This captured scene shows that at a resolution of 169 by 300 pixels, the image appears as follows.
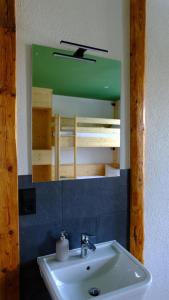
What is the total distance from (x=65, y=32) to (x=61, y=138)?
0.66 meters

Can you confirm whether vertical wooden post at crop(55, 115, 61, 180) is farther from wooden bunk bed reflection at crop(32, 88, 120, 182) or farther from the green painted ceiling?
the green painted ceiling

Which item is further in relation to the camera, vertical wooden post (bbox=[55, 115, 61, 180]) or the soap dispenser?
vertical wooden post (bbox=[55, 115, 61, 180])

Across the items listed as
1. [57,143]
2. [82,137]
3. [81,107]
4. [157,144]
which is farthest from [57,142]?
[157,144]

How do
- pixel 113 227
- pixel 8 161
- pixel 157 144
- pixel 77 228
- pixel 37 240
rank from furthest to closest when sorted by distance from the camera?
pixel 157 144 < pixel 113 227 < pixel 77 228 < pixel 37 240 < pixel 8 161

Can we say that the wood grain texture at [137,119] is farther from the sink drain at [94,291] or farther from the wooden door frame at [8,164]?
the wooden door frame at [8,164]

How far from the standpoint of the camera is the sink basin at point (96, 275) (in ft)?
3.44

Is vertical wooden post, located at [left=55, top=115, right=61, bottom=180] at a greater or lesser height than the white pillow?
greater

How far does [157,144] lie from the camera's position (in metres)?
1.65

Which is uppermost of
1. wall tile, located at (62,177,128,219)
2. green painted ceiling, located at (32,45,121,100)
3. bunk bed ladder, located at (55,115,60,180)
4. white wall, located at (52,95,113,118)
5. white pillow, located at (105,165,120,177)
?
green painted ceiling, located at (32,45,121,100)

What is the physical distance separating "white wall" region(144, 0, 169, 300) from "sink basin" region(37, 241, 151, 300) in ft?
1.50

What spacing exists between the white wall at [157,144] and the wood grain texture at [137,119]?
0.33 feet

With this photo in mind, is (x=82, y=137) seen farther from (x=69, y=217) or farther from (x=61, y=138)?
(x=69, y=217)

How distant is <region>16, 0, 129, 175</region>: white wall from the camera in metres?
1.22

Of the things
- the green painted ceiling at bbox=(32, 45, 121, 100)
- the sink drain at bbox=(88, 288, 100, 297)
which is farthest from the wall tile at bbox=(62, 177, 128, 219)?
the green painted ceiling at bbox=(32, 45, 121, 100)
